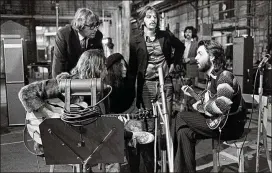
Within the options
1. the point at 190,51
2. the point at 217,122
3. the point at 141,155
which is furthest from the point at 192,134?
the point at 190,51

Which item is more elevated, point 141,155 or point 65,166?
point 141,155

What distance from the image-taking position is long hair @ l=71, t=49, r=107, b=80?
2.13 metres

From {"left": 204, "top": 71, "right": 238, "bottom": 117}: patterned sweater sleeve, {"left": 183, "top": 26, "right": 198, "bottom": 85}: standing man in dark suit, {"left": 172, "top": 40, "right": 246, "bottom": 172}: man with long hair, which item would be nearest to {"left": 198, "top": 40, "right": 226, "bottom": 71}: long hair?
{"left": 172, "top": 40, "right": 246, "bottom": 172}: man with long hair

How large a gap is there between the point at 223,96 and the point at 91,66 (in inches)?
39.6

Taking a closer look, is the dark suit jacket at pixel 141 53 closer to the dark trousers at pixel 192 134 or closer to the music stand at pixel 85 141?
the dark trousers at pixel 192 134

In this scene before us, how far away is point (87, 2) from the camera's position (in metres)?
15.2

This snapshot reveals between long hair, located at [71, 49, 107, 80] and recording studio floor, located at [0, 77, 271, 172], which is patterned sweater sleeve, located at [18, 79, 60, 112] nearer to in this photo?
long hair, located at [71, 49, 107, 80]

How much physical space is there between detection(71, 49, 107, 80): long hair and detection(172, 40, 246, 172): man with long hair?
0.74 meters

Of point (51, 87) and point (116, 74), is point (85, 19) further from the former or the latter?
point (51, 87)

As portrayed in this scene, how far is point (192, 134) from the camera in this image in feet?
8.07

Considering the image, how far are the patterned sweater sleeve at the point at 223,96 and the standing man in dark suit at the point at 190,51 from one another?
83.6 inches

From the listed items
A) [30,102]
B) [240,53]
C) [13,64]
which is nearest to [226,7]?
[240,53]

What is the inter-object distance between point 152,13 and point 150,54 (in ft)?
1.36

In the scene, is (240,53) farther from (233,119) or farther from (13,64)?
(13,64)
